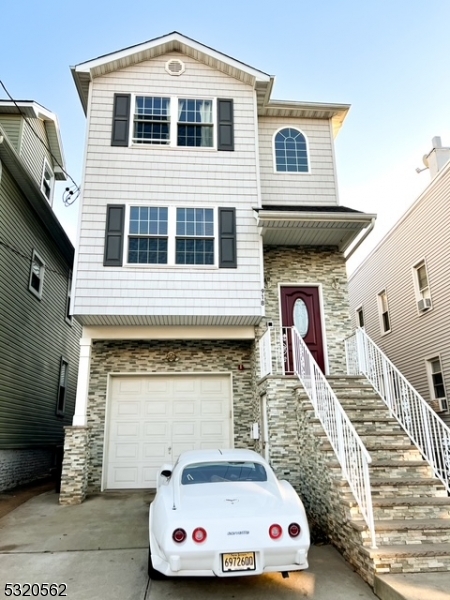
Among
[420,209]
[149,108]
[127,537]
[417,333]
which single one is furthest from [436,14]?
[127,537]

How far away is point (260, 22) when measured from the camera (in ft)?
37.0

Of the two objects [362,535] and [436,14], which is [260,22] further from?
[362,535]

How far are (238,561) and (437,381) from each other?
1039cm

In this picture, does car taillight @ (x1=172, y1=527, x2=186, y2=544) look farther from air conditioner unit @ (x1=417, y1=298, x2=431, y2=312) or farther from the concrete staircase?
air conditioner unit @ (x1=417, y1=298, x2=431, y2=312)

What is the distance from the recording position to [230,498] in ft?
15.4

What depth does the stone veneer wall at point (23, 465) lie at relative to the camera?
1054 cm

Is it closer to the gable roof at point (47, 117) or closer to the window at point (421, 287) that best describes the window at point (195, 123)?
→ the gable roof at point (47, 117)

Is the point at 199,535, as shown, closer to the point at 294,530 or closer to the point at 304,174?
the point at 294,530

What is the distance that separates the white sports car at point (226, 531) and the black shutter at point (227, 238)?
18.2 ft

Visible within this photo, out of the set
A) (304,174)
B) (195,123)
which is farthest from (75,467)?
(304,174)

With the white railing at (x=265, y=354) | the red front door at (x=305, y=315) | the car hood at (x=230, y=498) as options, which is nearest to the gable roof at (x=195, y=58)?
the red front door at (x=305, y=315)

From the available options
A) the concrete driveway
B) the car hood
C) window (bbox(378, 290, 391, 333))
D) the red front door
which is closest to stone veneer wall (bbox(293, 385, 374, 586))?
the concrete driveway

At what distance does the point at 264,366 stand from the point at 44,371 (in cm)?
769

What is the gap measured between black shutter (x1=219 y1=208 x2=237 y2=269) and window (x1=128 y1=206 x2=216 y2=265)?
18cm
